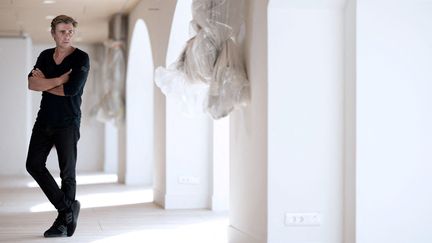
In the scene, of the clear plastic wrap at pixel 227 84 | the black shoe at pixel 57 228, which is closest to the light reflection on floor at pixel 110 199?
the black shoe at pixel 57 228

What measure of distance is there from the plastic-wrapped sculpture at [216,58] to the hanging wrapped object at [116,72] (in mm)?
5613

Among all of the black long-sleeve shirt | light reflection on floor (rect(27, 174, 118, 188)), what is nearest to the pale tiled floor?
the black long-sleeve shirt

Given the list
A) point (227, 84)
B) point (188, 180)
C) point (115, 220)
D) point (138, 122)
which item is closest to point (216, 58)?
point (227, 84)

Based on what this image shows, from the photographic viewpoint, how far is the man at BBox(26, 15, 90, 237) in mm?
5074

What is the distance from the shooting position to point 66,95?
200 inches

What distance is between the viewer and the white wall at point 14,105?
1395 cm

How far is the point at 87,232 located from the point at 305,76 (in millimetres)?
2228

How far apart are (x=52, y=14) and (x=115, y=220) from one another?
5236 millimetres

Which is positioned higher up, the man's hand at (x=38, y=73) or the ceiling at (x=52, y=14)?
the ceiling at (x=52, y=14)

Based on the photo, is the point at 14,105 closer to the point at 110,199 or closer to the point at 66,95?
the point at 110,199

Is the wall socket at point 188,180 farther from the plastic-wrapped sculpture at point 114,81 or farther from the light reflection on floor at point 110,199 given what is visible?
the plastic-wrapped sculpture at point 114,81

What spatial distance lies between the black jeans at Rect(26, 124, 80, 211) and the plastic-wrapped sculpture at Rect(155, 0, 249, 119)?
90 centimetres
